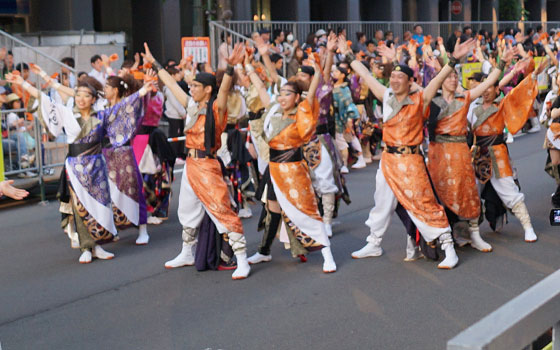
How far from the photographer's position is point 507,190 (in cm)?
799

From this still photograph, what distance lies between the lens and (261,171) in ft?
33.7

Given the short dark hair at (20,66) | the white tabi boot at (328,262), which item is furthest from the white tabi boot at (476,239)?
the short dark hair at (20,66)

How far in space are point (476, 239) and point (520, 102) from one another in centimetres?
Answer: 138

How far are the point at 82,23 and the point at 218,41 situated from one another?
12.6ft

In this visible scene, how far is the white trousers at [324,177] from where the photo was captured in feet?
26.7

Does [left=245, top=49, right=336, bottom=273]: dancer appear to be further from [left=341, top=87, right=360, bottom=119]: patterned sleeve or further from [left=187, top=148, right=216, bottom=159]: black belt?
[left=341, top=87, right=360, bottom=119]: patterned sleeve

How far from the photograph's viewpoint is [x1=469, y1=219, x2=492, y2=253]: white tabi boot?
25.0ft

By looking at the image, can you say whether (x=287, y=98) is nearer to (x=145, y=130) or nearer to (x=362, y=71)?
(x=362, y=71)

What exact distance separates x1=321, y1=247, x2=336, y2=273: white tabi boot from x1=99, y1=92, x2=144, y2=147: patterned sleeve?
2214 mm

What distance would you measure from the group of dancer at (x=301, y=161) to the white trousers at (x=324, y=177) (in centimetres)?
1

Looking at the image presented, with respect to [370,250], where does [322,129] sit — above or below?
above

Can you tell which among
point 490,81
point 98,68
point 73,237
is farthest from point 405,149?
point 98,68

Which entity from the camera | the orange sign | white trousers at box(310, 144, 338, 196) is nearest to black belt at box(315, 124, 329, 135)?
white trousers at box(310, 144, 338, 196)

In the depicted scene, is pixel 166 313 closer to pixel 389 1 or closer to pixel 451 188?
pixel 451 188
